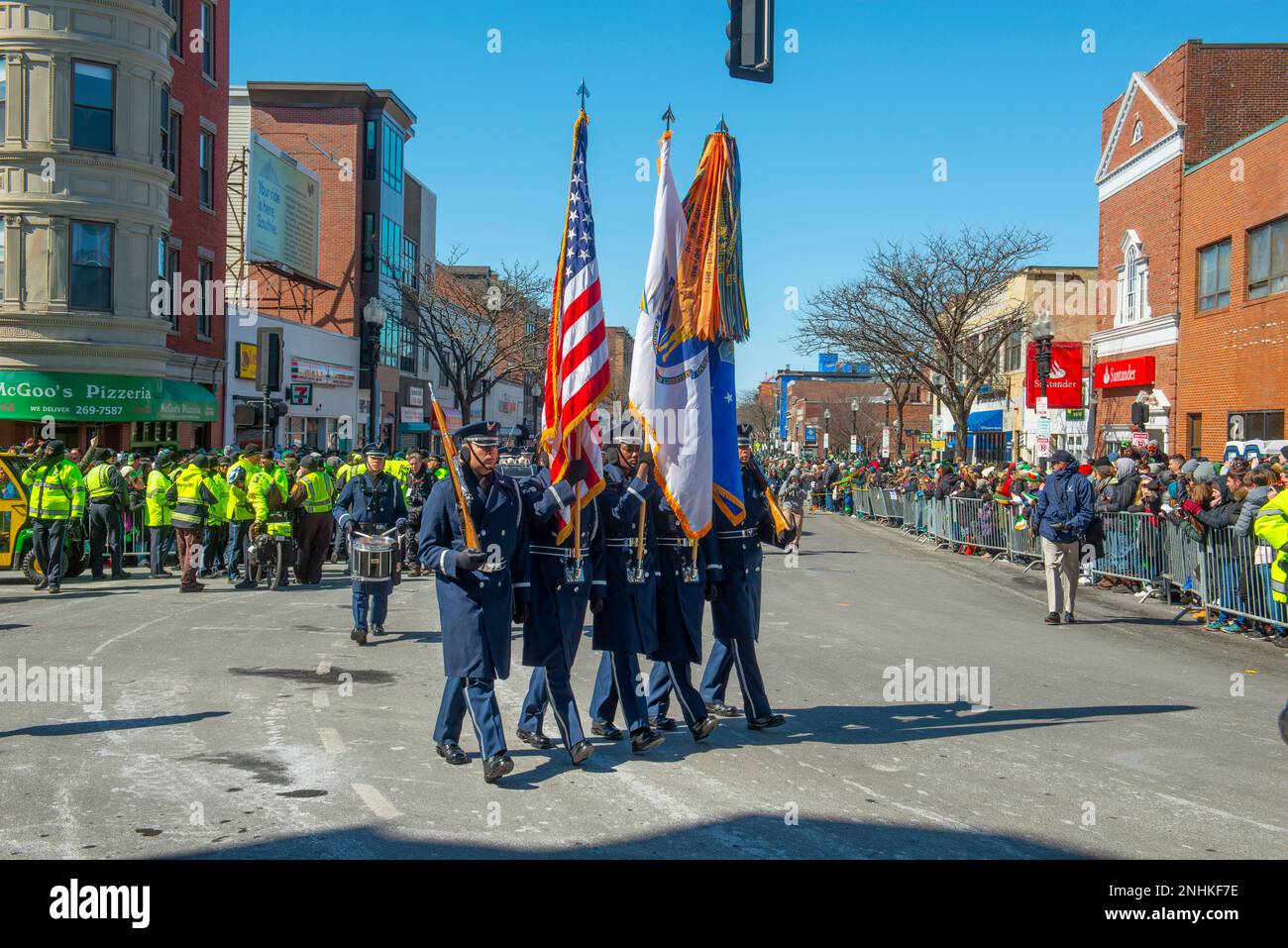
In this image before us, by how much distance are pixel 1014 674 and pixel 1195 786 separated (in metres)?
3.90

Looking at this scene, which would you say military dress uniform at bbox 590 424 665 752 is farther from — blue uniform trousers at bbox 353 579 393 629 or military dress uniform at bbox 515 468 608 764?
blue uniform trousers at bbox 353 579 393 629

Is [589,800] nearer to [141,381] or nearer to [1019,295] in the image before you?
[141,381]

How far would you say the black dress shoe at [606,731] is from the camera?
Result: 817cm

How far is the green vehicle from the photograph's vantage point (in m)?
16.8

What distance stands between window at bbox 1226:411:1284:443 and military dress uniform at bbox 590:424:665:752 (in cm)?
2114

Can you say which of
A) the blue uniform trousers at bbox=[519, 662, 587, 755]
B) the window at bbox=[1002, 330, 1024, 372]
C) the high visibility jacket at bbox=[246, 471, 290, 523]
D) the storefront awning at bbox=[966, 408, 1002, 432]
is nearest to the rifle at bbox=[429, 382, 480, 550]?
the blue uniform trousers at bbox=[519, 662, 587, 755]

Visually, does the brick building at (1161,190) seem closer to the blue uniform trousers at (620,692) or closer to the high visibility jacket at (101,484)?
the high visibility jacket at (101,484)

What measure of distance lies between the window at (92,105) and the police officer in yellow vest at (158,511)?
40.7 ft

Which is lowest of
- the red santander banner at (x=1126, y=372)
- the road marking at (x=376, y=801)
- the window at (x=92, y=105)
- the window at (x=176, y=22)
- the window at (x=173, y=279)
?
the road marking at (x=376, y=801)

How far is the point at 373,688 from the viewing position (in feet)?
31.8

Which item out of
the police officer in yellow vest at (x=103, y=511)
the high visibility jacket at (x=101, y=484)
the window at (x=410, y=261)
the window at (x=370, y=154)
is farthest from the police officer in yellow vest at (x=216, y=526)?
the window at (x=370, y=154)

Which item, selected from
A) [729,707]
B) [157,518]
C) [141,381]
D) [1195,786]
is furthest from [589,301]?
[141,381]

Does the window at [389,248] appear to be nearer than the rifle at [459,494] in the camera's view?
No

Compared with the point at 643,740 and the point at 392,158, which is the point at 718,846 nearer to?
the point at 643,740
